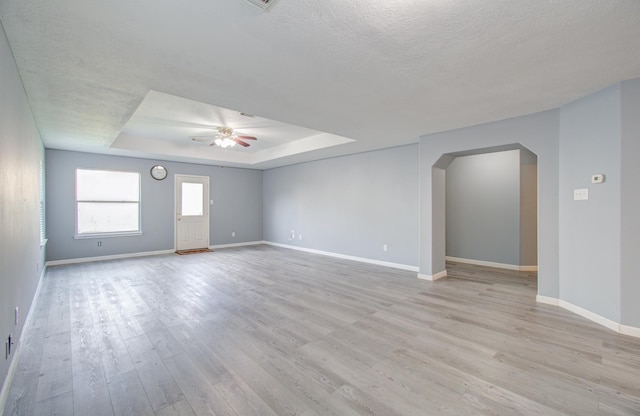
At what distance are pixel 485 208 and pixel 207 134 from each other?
6218 mm

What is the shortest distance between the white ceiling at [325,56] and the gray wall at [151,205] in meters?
2.76

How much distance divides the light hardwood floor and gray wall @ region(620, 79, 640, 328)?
35 cm

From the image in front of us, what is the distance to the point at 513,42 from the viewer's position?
6.70 feet

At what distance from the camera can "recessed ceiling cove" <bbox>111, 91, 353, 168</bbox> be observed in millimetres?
4152

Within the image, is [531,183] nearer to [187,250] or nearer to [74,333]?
[74,333]

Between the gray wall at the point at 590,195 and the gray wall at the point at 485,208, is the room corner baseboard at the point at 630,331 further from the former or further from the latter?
the gray wall at the point at 485,208

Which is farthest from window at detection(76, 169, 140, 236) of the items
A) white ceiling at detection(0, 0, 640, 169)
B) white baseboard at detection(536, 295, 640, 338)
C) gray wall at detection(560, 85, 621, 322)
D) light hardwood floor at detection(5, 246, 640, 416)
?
gray wall at detection(560, 85, 621, 322)

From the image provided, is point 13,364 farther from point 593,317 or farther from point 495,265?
point 495,265

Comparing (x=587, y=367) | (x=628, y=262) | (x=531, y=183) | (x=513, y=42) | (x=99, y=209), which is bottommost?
(x=587, y=367)

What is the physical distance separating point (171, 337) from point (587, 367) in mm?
3626

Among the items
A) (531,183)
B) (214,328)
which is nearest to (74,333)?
(214,328)

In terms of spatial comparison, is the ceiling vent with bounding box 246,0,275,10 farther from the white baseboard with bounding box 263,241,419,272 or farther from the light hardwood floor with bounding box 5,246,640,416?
the white baseboard with bounding box 263,241,419,272

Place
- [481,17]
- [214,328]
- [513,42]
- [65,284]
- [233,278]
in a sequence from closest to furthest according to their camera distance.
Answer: [481,17], [513,42], [214,328], [65,284], [233,278]

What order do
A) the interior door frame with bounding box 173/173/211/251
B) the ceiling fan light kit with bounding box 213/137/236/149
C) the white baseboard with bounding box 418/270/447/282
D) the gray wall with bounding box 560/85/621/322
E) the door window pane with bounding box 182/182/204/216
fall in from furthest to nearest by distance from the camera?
the door window pane with bounding box 182/182/204/216, the interior door frame with bounding box 173/173/211/251, the ceiling fan light kit with bounding box 213/137/236/149, the white baseboard with bounding box 418/270/447/282, the gray wall with bounding box 560/85/621/322
